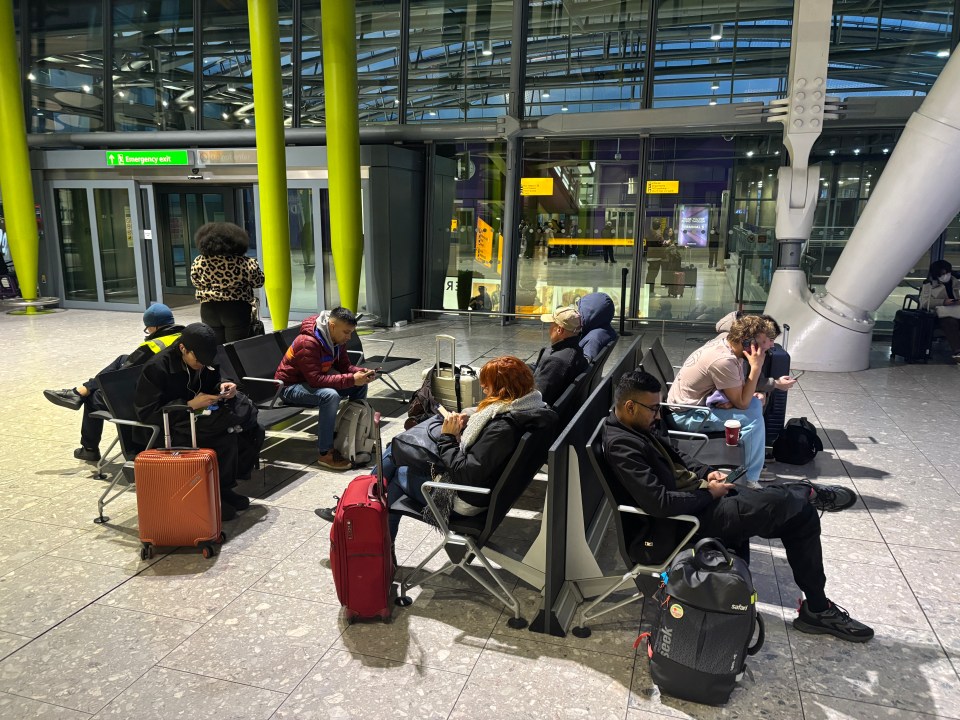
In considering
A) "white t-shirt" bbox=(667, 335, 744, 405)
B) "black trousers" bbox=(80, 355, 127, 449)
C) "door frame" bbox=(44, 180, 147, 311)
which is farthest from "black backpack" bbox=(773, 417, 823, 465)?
"door frame" bbox=(44, 180, 147, 311)

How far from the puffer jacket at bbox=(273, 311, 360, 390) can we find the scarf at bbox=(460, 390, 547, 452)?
2.42 meters

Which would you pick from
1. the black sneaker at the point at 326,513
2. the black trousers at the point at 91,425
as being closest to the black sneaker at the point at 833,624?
the black sneaker at the point at 326,513

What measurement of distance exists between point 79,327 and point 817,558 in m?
12.5

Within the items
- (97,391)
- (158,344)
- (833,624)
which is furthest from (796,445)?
(97,391)

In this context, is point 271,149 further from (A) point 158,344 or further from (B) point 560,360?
(B) point 560,360

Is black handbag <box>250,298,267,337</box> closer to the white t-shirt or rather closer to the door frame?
the white t-shirt

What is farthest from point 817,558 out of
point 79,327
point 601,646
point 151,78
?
point 151,78

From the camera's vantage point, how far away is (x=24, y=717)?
2.87m

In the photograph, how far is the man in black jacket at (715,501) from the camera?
3195mm

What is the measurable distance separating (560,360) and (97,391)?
3.63m

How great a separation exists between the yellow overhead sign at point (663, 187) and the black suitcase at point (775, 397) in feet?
24.0

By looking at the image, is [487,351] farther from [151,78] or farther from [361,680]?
[151,78]

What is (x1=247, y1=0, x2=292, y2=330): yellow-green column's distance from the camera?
31.0 feet

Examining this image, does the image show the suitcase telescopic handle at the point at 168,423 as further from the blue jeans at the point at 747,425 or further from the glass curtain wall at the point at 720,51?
the glass curtain wall at the point at 720,51
